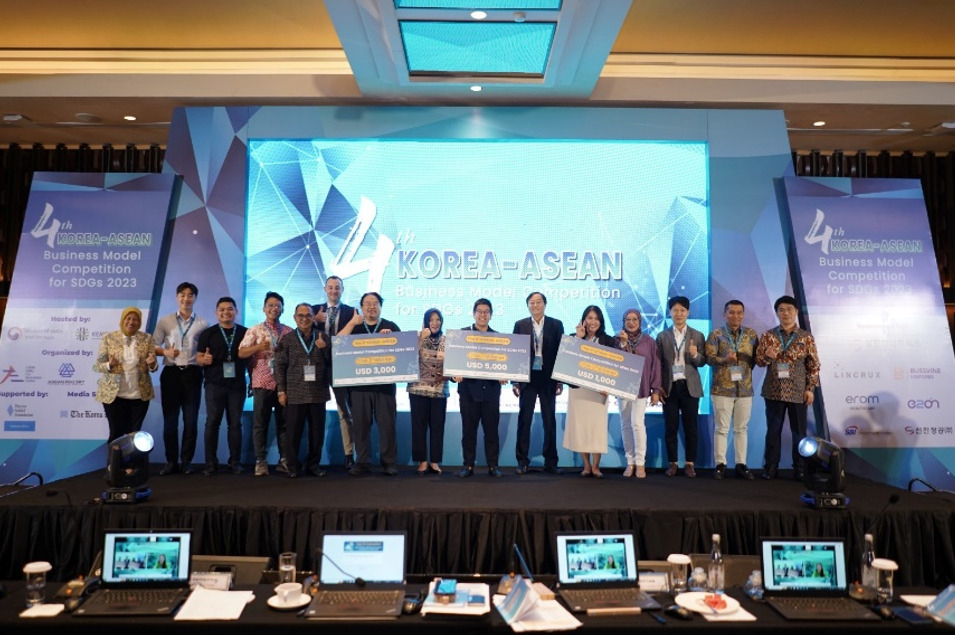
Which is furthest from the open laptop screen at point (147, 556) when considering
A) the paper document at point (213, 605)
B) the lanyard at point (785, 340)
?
the lanyard at point (785, 340)

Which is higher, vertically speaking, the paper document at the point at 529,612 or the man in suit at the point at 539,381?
the man in suit at the point at 539,381

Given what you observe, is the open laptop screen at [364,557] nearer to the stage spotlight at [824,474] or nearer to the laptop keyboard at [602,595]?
the laptop keyboard at [602,595]

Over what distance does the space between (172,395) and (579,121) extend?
449 centimetres

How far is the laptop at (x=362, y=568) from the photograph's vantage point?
2863mm

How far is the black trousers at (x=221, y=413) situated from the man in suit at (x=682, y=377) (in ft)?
11.6

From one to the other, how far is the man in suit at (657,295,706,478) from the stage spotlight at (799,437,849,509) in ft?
4.18

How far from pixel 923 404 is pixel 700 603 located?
16.6 feet

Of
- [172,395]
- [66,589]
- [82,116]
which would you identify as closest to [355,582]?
[66,589]

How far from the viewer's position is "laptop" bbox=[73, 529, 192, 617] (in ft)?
9.61

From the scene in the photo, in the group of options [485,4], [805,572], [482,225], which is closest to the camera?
[805,572]

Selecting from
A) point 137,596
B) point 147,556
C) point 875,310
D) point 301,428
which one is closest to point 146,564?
point 147,556

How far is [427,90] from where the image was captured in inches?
256

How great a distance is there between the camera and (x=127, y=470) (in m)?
4.59

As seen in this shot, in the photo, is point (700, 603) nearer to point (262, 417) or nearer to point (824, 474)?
point (824, 474)
